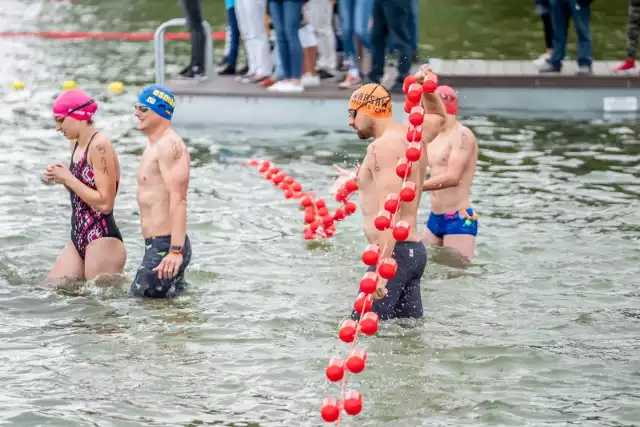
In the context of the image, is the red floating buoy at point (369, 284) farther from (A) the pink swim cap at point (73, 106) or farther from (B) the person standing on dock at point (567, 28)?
(B) the person standing on dock at point (567, 28)

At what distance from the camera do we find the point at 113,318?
8539 mm

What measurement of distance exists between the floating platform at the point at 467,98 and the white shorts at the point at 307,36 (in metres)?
0.67

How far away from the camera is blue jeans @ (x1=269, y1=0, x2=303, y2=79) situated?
14.7 metres

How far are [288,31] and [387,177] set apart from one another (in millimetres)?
7500

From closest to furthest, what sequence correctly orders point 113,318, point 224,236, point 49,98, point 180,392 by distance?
point 180,392, point 113,318, point 224,236, point 49,98

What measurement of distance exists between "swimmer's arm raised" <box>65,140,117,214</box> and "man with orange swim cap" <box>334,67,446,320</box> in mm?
1950

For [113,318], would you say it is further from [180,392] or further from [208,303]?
[180,392]

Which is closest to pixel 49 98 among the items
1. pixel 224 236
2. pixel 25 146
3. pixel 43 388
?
pixel 25 146

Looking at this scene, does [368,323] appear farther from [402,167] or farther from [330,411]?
[402,167]

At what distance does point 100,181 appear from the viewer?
8516 mm

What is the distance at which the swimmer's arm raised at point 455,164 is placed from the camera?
9445 millimetres

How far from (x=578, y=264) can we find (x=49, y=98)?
10.2 metres

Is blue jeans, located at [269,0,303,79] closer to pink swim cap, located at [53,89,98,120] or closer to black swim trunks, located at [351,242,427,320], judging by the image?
pink swim cap, located at [53,89,98,120]

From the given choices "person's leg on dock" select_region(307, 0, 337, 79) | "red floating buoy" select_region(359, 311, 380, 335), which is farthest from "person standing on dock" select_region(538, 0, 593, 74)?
"red floating buoy" select_region(359, 311, 380, 335)
